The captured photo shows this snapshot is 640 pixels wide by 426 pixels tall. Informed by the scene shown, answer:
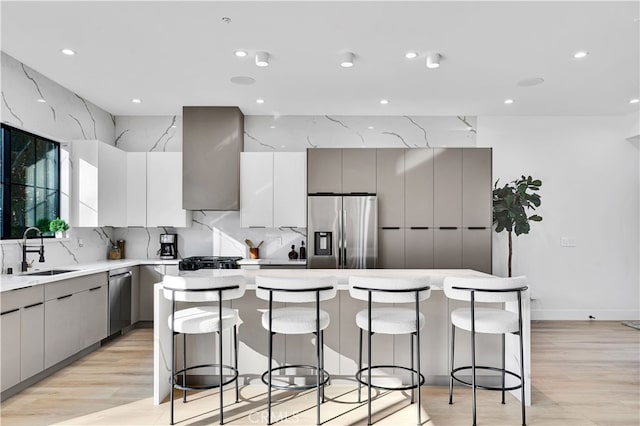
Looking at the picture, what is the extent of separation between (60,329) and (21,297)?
646mm

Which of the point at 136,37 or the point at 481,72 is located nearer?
the point at 136,37

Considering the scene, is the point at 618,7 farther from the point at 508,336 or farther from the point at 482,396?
the point at 482,396

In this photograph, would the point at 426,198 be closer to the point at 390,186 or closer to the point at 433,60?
the point at 390,186

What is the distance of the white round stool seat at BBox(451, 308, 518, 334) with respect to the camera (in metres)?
2.77

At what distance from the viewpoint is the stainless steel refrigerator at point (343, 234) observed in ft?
16.9

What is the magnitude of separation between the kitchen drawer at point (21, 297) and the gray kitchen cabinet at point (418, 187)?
386 centimetres

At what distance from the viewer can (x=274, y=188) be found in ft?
18.1

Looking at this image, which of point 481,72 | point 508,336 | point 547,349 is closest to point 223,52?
point 481,72

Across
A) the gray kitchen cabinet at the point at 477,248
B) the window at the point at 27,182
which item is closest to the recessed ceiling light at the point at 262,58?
the window at the point at 27,182

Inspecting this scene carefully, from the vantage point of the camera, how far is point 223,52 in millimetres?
3682

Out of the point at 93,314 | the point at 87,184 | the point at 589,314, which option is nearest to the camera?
the point at 93,314

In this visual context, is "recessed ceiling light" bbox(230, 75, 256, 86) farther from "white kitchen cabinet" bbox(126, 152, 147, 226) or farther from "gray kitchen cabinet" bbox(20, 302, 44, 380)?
"gray kitchen cabinet" bbox(20, 302, 44, 380)

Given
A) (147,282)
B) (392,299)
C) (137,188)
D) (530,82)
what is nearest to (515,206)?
(530,82)

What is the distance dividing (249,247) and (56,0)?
3.68m
